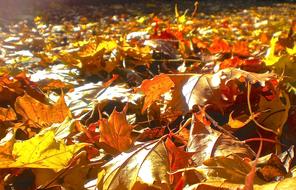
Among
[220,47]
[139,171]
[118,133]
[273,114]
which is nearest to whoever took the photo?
[139,171]

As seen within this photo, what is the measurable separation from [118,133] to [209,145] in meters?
0.19

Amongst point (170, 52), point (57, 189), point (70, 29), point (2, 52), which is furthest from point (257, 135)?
point (70, 29)

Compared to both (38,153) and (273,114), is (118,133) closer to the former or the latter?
(38,153)

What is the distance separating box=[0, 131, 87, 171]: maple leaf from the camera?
69 cm

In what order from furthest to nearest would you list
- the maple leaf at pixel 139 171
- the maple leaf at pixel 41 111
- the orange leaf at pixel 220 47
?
the orange leaf at pixel 220 47, the maple leaf at pixel 41 111, the maple leaf at pixel 139 171

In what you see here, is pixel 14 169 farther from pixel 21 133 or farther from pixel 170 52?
pixel 170 52

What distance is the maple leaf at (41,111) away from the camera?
0.98 meters

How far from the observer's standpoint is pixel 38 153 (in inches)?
27.5

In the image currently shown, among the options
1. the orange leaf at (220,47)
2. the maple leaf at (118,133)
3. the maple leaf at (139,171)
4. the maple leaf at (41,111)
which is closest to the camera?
the maple leaf at (139,171)

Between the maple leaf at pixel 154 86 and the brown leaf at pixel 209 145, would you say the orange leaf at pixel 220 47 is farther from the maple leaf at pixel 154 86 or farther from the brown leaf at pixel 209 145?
the brown leaf at pixel 209 145

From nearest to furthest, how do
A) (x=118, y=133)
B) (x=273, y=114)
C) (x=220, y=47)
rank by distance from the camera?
1. (x=118, y=133)
2. (x=273, y=114)
3. (x=220, y=47)

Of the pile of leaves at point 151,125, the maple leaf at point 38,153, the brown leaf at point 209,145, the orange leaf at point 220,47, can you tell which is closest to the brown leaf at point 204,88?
the pile of leaves at point 151,125

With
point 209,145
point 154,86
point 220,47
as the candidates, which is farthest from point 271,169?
point 220,47

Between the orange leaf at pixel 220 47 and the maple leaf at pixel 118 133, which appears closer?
the maple leaf at pixel 118 133
